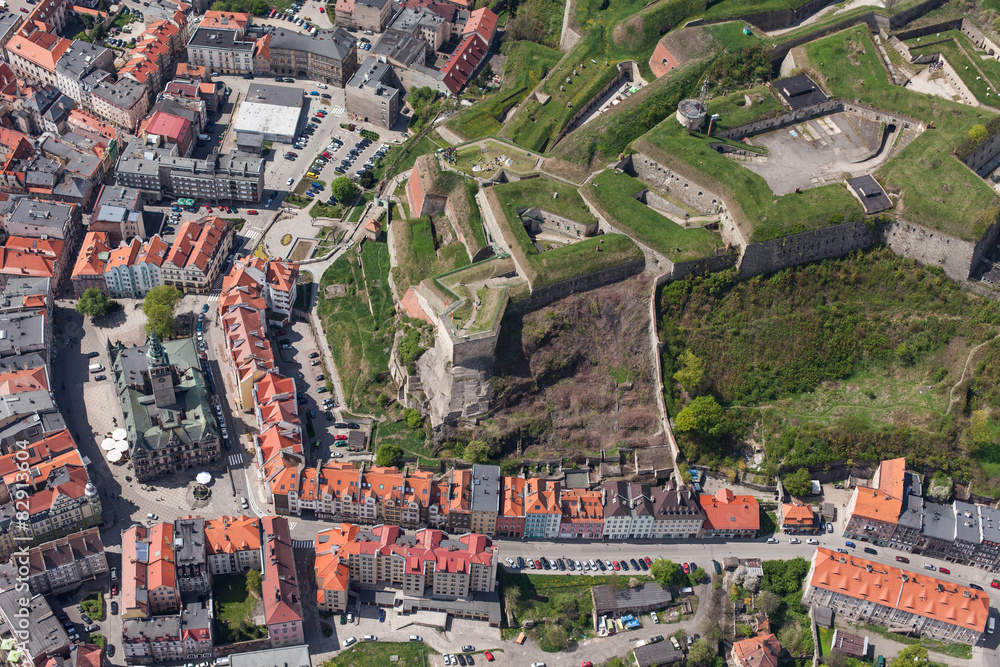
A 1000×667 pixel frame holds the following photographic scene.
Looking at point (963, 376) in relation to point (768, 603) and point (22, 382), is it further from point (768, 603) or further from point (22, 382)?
point (22, 382)

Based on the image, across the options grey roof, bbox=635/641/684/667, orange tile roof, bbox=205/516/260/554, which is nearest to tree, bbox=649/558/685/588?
grey roof, bbox=635/641/684/667

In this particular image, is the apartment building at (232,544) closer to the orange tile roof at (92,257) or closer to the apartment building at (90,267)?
the apartment building at (90,267)

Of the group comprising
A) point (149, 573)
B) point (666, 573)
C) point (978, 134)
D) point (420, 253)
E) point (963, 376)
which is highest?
point (978, 134)

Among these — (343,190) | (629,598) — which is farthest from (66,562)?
(343,190)

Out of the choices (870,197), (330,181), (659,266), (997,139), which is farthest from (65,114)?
(997,139)

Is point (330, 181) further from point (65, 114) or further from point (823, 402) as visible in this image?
point (823, 402)

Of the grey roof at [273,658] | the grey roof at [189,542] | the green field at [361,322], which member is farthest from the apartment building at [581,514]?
the grey roof at [189,542]
